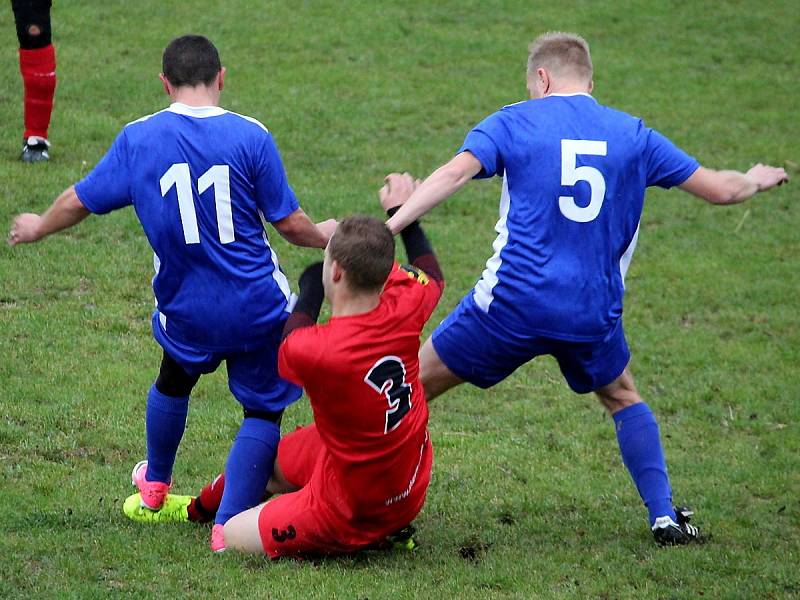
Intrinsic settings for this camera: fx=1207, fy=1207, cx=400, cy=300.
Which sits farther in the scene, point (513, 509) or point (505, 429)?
point (505, 429)

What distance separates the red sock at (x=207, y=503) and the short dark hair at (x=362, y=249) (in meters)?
1.40

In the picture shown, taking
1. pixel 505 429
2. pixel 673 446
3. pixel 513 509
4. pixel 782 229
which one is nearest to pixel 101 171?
pixel 513 509

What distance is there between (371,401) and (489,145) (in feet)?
3.96

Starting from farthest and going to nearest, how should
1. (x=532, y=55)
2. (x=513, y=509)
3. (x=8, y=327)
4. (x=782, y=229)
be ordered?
(x=782, y=229), (x=8, y=327), (x=513, y=509), (x=532, y=55)

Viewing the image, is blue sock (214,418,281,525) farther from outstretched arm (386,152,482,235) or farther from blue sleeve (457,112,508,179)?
blue sleeve (457,112,508,179)

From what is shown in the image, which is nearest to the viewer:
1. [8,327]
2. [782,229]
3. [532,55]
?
[532,55]

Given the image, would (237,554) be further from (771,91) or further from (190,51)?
(771,91)

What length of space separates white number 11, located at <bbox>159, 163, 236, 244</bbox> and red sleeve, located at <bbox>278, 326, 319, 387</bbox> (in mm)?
644

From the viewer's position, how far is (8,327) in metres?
7.79

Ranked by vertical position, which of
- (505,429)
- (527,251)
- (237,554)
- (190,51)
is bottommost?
(505,429)

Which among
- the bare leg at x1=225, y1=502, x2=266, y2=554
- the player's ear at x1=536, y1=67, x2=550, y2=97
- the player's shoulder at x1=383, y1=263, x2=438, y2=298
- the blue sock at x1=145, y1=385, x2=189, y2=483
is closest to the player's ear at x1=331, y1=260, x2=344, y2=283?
the player's shoulder at x1=383, y1=263, x2=438, y2=298

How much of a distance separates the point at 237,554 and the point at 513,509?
1.58m

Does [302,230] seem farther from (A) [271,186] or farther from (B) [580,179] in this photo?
(B) [580,179]

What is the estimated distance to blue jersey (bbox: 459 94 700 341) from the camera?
5023 millimetres
